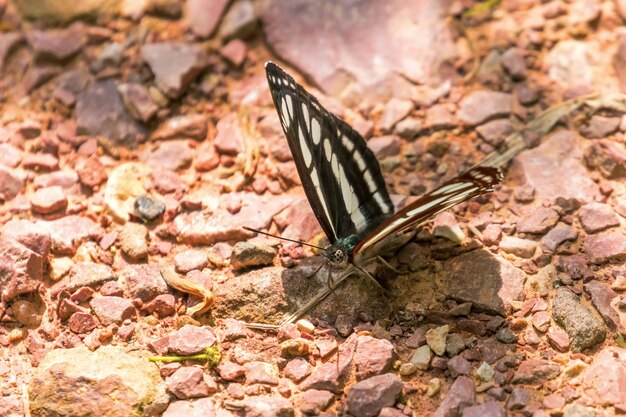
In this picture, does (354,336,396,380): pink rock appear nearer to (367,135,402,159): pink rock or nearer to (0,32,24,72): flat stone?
(367,135,402,159): pink rock

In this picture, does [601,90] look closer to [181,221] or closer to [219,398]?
[181,221]

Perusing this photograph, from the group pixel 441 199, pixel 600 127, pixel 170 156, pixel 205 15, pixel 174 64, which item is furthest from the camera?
pixel 205 15

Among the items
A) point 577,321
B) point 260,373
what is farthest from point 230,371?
point 577,321

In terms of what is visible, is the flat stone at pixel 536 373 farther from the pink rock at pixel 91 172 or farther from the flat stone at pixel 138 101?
the flat stone at pixel 138 101

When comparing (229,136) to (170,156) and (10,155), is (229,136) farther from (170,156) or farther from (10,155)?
(10,155)

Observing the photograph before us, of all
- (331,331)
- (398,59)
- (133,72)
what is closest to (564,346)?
(331,331)

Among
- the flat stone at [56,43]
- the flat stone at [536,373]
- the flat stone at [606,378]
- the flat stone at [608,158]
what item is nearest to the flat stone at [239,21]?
the flat stone at [56,43]
